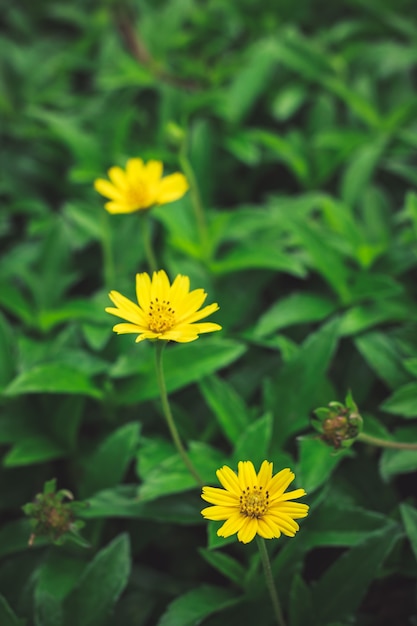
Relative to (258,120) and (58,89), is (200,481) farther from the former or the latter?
(58,89)

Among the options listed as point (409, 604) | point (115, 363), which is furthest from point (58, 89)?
point (409, 604)

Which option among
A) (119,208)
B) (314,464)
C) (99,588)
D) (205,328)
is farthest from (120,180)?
(99,588)

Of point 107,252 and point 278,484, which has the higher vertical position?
point 107,252

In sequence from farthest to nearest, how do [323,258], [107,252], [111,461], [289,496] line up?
[107,252] < [323,258] < [111,461] < [289,496]

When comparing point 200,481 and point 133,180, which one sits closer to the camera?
point 200,481

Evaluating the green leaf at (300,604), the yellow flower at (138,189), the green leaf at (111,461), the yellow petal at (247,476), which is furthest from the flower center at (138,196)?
the green leaf at (300,604)

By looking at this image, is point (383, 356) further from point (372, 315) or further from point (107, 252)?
point (107, 252)

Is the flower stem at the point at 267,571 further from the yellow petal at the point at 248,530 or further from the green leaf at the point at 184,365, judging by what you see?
the green leaf at the point at 184,365

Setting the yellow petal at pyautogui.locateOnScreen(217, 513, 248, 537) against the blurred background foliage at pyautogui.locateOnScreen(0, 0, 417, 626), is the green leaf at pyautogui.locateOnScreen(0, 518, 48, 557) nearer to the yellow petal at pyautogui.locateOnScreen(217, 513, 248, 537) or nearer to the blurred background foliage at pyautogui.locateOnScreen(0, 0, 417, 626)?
the blurred background foliage at pyautogui.locateOnScreen(0, 0, 417, 626)
